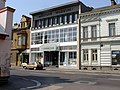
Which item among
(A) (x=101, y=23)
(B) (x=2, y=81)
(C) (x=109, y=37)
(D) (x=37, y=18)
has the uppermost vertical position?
(D) (x=37, y=18)

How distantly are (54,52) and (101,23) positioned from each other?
456 inches

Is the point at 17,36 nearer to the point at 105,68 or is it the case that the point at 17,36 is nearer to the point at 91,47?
the point at 91,47

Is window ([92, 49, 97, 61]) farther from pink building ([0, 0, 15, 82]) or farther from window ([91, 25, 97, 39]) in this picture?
pink building ([0, 0, 15, 82])

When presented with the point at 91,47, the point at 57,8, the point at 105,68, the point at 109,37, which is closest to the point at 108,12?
the point at 109,37

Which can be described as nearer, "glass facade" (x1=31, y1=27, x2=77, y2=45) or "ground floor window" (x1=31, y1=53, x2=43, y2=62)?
Answer: "glass facade" (x1=31, y1=27, x2=77, y2=45)

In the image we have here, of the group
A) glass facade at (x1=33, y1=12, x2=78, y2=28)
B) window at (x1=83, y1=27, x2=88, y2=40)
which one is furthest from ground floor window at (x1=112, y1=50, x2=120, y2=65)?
glass facade at (x1=33, y1=12, x2=78, y2=28)

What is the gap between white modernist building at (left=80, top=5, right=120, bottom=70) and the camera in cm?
3127

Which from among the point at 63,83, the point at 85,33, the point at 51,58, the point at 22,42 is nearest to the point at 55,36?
the point at 51,58

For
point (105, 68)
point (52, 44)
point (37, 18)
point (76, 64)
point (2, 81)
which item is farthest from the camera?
point (37, 18)

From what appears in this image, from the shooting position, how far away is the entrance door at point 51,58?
3965 centimetres

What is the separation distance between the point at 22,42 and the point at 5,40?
31.5 metres

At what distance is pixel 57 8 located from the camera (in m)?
40.2

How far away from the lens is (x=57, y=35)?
129 ft

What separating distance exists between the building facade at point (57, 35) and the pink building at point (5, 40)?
70.6 ft
